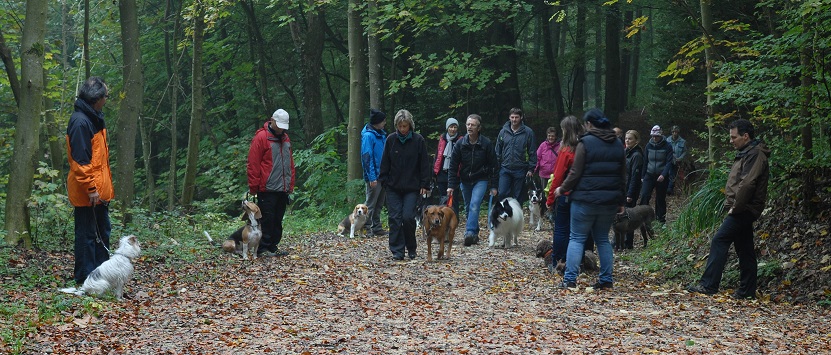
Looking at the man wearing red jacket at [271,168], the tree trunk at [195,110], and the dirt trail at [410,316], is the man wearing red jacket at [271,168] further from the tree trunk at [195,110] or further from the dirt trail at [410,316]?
the tree trunk at [195,110]

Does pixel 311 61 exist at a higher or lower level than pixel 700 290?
higher

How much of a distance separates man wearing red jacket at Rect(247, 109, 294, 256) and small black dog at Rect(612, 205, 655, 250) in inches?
205

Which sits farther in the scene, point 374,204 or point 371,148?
point 374,204

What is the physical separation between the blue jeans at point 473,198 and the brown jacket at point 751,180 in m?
4.57

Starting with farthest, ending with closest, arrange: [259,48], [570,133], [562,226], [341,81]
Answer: [341,81] < [259,48] < [562,226] < [570,133]

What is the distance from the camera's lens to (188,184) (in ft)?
47.6

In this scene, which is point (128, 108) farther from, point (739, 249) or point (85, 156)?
point (739, 249)

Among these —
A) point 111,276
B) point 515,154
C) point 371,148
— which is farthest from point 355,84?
point 111,276

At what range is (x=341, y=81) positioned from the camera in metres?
26.6

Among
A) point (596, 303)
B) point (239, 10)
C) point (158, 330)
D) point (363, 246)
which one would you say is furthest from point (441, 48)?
point (158, 330)


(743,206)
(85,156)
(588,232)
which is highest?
(85,156)

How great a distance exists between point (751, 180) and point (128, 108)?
887 centimetres

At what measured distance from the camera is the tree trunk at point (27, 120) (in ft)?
27.4

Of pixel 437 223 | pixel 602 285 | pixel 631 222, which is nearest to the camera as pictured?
pixel 602 285
